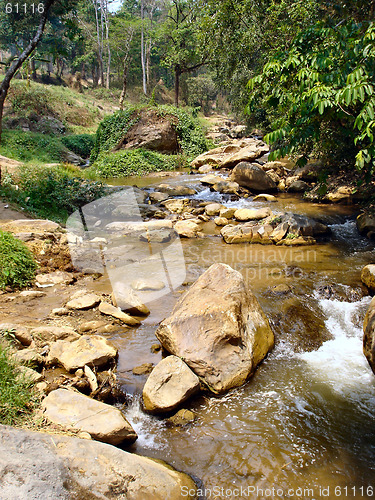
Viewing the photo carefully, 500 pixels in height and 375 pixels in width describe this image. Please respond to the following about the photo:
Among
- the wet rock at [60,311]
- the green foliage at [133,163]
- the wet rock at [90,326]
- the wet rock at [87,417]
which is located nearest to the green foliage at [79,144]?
the green foliage at [133,163]

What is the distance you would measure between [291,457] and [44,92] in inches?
1195

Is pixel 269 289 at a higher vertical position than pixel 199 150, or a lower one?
lower

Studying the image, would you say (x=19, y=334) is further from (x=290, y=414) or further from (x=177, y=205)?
(x=177, y=205)

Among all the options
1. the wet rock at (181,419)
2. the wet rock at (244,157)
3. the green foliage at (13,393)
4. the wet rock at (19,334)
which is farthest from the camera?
the wet rock at (244,157)

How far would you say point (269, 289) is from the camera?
5719 millimetres

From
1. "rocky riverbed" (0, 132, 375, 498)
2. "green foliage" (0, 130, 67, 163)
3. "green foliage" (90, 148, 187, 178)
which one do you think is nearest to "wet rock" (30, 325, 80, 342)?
"rocky riverbed" (0, 132, 375, 498)

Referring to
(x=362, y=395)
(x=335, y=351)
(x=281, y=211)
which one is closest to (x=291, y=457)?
(x=362, y=395)

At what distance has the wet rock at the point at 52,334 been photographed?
381 centimetres

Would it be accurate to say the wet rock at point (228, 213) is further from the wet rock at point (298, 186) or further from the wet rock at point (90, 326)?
the wet rock at point (90, 326)

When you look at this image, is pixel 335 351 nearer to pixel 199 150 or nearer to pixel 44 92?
pixel 199 150

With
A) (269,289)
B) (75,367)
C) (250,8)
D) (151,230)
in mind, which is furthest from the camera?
(250,8)

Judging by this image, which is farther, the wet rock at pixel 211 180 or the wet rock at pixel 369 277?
the wet rock at pixel 211 180

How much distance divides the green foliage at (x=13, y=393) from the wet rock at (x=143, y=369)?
3.81 ft

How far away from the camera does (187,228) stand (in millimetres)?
9180
